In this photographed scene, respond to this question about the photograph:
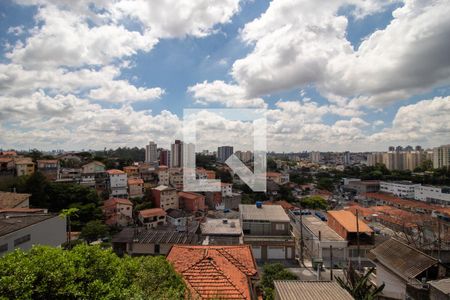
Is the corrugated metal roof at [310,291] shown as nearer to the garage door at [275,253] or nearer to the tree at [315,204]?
the garage door at [275,253]

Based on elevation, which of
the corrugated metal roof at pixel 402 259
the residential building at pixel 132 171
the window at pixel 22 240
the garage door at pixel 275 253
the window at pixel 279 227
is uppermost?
the residential building at pixel 132 171

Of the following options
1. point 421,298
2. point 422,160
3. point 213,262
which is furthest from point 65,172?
point 422,160

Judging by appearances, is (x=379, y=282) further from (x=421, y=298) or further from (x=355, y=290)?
(x=355, y=290)

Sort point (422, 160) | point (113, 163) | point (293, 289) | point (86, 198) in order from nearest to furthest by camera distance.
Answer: point (293, 289), point (86, 198), point (113, 163), point (422, 160)

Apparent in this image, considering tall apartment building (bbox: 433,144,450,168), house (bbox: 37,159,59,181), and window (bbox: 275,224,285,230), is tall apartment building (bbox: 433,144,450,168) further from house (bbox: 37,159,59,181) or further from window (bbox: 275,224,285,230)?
house (bbox: 37,159,59,181)

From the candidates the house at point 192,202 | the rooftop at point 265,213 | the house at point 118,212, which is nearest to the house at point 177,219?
the house at point 192,202

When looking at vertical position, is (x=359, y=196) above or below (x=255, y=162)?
below

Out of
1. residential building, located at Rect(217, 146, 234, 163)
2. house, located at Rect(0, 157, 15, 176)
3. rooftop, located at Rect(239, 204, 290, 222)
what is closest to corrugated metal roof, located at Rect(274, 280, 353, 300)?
residential building, located at Rect(217, 146, 234, 163)
